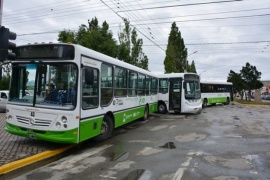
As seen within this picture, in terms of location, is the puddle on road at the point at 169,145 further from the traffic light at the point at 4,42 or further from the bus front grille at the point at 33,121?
the traffic light at the point at 4,42

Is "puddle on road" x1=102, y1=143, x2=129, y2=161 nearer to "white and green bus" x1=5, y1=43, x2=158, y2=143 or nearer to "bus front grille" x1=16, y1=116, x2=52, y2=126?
"white and green bus" x1=5, y1=43, x2=158, y2=143

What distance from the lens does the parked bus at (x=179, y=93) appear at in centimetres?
1939

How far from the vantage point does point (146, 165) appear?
22.2ft

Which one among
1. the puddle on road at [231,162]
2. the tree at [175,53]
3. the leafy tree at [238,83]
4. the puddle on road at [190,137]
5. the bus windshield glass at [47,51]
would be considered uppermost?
the tree at [175,53]

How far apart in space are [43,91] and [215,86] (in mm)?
28508

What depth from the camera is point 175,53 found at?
45.3 m

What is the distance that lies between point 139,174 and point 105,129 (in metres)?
4.10

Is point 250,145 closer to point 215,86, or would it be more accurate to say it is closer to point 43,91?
point 43,91

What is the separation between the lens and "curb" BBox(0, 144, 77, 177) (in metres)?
6.12

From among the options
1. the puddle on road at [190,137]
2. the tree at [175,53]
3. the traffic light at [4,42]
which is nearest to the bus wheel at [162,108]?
the puddle on road at [190,137]

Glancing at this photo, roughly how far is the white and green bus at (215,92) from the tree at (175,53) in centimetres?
871

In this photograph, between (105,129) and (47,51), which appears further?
(105,129)

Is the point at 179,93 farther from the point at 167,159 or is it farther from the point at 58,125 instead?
the point at 58,125

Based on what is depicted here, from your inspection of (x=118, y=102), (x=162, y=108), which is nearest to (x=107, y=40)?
(x=162, y=108)
